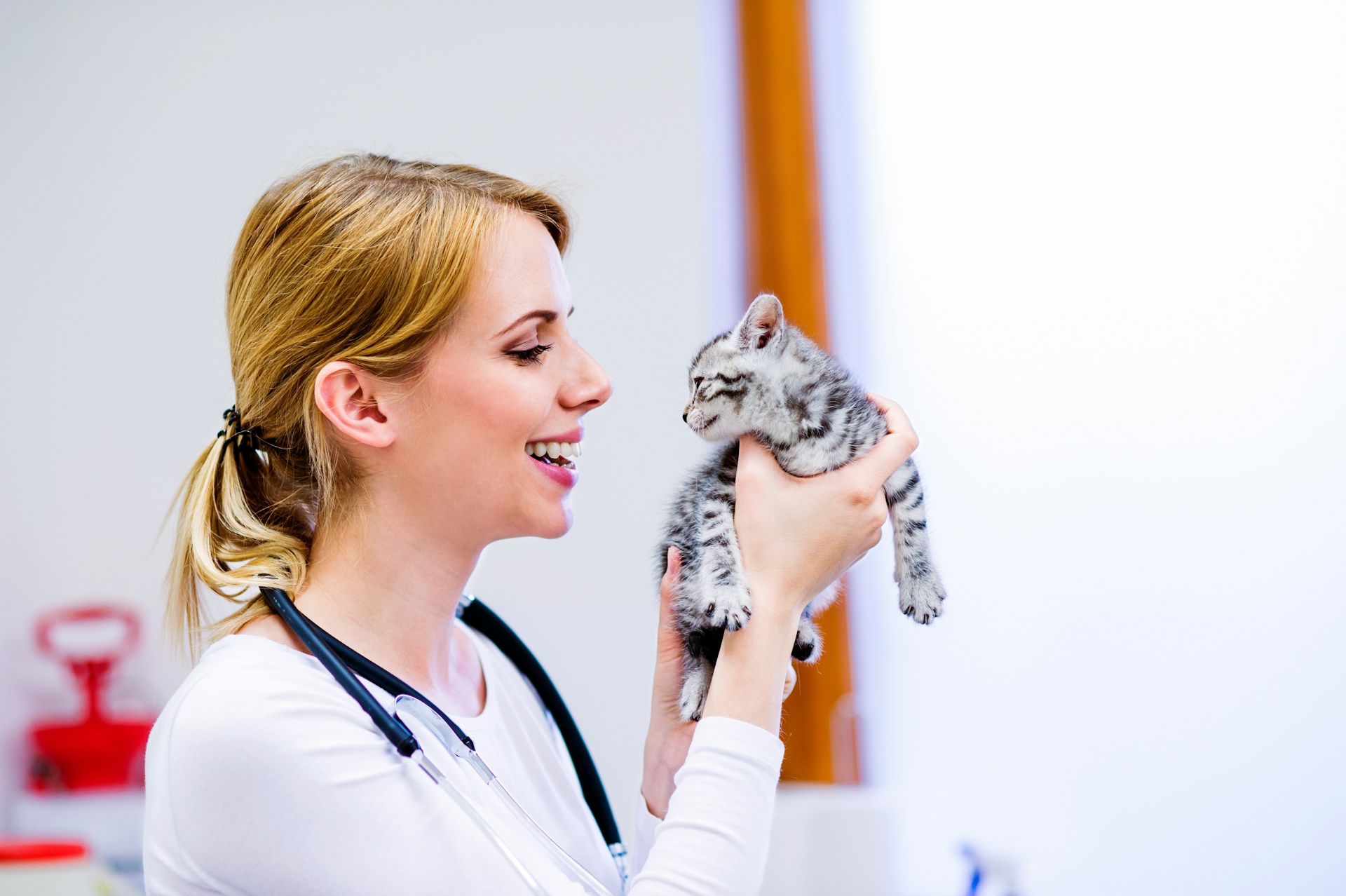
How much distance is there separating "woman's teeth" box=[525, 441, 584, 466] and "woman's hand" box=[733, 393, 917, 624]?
21 cm

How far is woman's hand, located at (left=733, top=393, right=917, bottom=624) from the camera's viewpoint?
3.58 feet

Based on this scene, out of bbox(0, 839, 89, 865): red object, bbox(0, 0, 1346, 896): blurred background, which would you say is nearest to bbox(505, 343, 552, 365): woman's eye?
bbox(0, 0, 1346, 896): blurred background

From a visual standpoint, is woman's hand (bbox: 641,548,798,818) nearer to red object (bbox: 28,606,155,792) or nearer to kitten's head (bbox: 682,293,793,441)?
kitten's head (bbox: 682,293,793,441)

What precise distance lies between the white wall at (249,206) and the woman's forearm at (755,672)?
133 centimetres

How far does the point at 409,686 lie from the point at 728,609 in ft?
1.25

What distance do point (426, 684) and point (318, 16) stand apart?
6.39 ft

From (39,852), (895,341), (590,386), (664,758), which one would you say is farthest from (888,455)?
(39,852)

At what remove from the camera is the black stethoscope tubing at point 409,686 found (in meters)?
0.94

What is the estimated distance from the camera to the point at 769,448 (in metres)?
1.23

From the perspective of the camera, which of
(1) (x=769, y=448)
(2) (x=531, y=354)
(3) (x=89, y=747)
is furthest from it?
(3) (x=89, y=747)

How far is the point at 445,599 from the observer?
118 cm

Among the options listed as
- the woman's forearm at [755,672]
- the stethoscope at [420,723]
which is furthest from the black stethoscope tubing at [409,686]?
the woman's forearm at [755,672]

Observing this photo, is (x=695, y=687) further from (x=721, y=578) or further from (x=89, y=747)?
(x=89, y=747)

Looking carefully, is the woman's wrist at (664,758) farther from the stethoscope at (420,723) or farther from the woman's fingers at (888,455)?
the woman's fingers at (888,455)
